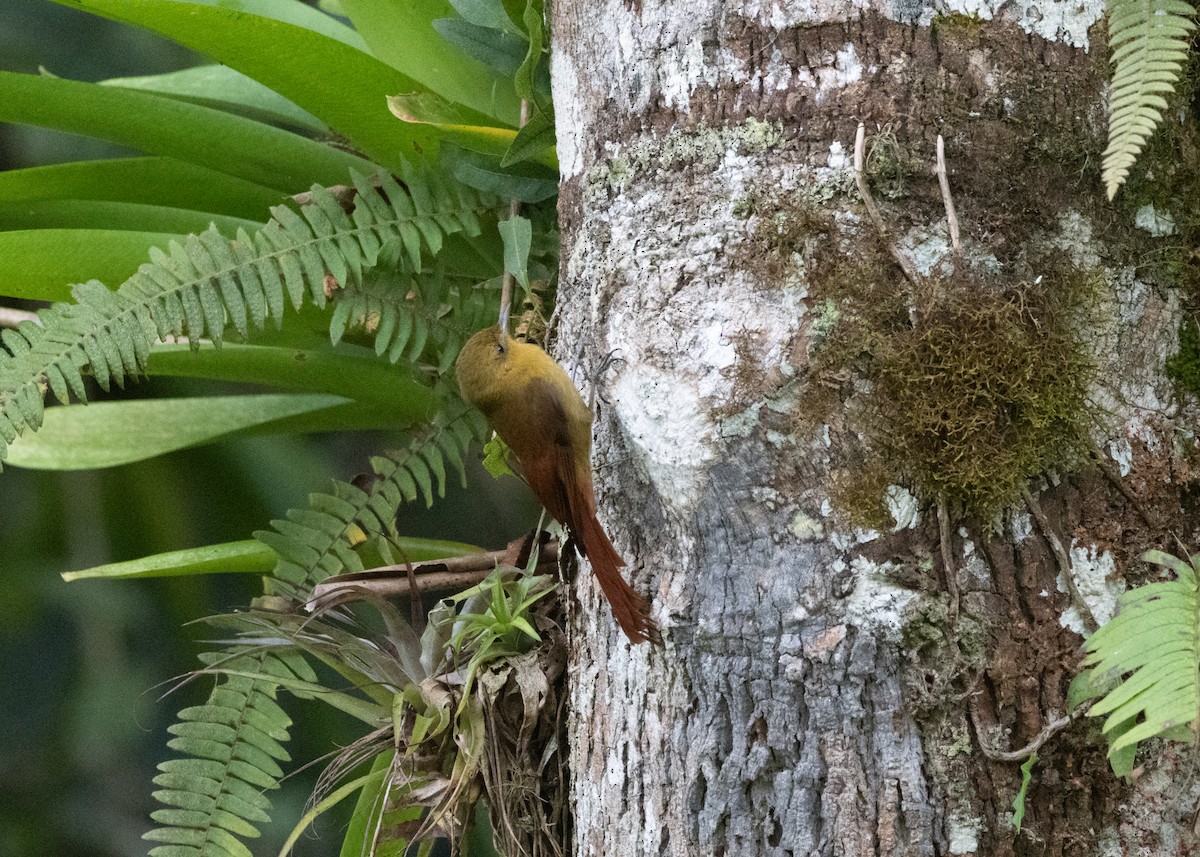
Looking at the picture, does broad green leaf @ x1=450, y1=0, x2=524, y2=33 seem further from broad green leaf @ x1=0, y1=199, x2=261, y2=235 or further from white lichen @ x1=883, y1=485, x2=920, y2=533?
white lichen @ x1=883, y1=485, x2=920, y2=533

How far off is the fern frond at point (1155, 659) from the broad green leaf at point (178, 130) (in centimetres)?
137

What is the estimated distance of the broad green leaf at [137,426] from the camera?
6.50 ft

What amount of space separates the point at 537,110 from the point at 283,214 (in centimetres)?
41

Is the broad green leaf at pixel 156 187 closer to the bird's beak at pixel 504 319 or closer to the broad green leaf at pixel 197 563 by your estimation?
the bird's beak at pixel 504 319

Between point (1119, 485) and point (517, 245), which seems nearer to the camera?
point (1119, 485)

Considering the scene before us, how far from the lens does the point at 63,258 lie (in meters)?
1.71

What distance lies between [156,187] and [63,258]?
34 centimetres

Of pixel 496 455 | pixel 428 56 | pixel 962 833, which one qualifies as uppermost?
pixel 428 56

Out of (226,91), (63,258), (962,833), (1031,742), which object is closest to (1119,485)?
(1031,742)

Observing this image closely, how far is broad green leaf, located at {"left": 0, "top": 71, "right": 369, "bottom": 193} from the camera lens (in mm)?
1776

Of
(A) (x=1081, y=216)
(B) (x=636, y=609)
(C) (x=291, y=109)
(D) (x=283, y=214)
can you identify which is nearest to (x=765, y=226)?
(A) (x=1081, y=216)

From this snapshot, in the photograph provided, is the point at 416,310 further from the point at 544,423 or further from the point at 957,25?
the point at 957,25

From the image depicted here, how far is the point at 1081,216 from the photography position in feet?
3.96

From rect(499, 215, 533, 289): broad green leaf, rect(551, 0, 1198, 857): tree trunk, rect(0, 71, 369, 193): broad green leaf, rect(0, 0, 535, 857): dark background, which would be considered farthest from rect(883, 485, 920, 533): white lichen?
rect(0, 0, 535, 857): dark background
